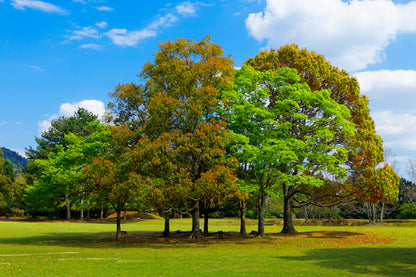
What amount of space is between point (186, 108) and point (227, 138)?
15.4ft

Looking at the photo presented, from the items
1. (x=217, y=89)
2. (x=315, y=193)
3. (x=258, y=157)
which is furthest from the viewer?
(x=315, y=193)

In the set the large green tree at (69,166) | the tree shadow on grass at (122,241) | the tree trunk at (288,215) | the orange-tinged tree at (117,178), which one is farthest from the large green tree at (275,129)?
the large green tree at (69,166)

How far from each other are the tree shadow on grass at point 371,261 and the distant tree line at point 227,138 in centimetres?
827

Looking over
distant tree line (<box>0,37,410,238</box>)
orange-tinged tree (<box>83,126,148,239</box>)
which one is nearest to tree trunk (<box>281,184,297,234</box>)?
distant tree line (<box>0,37,410,238</box>)

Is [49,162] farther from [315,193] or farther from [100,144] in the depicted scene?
[315,193]

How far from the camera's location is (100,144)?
41500 mm

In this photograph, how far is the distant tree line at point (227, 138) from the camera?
27.6 metres

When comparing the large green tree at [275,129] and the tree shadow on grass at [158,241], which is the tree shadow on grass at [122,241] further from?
the large green tree at [275,129]

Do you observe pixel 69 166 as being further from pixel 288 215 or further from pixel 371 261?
pixel 371 261

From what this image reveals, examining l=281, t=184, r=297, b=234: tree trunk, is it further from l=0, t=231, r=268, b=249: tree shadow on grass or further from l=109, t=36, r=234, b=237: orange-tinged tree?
l=109, t=36, r=234, b=237: orange-tinged tree

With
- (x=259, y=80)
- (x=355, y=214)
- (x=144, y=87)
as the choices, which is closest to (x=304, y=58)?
(x=259, y=80)

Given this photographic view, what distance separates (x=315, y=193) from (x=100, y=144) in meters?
26.3

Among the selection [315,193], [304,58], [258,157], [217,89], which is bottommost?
[315,193]

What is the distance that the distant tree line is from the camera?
27.6 metres
